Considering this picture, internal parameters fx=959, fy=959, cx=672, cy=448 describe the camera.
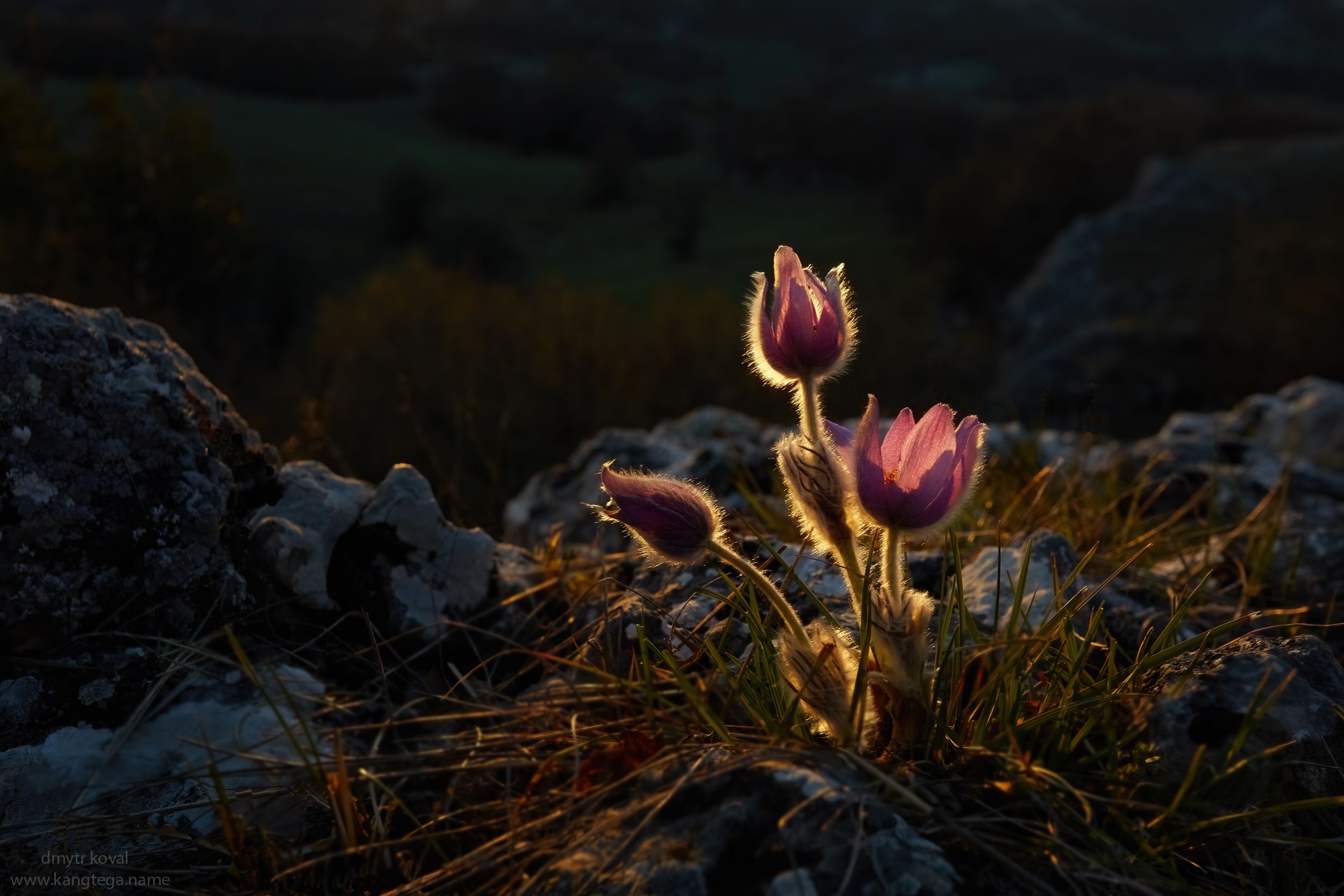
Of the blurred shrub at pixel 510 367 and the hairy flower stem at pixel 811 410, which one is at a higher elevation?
the hairy flower stem at pixel 811 410

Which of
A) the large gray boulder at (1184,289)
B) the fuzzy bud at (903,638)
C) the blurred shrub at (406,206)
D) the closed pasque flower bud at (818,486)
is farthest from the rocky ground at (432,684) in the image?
the blurred shrub at (406,206)

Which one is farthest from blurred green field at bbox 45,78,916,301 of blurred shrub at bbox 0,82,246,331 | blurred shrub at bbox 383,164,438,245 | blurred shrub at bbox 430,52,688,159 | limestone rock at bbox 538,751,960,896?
limestone rock at bbox 538,751,960,896

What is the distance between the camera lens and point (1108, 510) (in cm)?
283

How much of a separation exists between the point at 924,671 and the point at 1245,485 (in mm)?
3125

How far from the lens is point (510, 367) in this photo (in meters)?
10.1

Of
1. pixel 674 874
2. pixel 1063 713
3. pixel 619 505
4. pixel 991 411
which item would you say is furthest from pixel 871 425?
pixel 991 411

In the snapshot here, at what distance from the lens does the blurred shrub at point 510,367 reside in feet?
28.3

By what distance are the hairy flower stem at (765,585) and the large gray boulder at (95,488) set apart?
1150 millimetres

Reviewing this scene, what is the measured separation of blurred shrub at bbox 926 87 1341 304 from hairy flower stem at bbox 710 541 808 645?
20688 millimetres

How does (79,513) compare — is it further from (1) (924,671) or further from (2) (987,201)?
(2) (987,201)

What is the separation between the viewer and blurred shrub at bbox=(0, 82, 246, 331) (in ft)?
34.2

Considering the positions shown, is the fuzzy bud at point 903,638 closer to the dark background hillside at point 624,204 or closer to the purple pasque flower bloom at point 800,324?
the purple pasque flower bloom at point 800,324

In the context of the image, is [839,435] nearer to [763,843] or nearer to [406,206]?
[763,843]

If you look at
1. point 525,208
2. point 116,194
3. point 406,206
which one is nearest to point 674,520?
point 116,194
